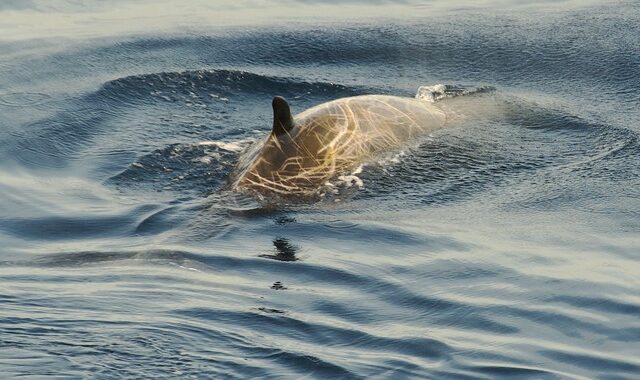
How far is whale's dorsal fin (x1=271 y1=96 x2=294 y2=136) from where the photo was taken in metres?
10.6

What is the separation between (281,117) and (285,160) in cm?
34

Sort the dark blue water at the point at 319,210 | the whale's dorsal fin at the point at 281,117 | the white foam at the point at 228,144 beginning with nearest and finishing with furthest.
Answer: the dark blue water at the point at 319,210, the whale's dorsal fin at the point at 281,117, the white foam at the point at 228,144

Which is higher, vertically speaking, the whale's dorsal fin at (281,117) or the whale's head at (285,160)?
the whale's dorsal fin at (281,117)

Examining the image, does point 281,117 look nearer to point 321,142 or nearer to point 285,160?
point 285,160

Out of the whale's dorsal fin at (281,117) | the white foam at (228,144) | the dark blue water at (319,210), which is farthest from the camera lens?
the white foam at (228,144)

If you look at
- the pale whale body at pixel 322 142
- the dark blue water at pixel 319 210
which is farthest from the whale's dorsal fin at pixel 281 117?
the dark blue water at pixel 319 210

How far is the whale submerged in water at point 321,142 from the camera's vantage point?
10.7 metres

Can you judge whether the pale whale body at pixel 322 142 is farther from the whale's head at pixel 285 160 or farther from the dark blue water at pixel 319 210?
the dark blue water at pixel 319 210

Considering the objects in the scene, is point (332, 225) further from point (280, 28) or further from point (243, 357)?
point (280, 28)

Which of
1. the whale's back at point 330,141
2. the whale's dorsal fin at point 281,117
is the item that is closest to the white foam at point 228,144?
the whale's back at point 330,141

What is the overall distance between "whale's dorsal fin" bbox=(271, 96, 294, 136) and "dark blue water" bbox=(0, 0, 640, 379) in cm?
63

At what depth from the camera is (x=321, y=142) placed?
11070mm

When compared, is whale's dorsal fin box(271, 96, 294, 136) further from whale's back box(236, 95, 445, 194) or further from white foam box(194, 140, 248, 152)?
white foam box(194, 140, 248, 152)

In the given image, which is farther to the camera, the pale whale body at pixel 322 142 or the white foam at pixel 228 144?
the white foam at pixel 228 144
